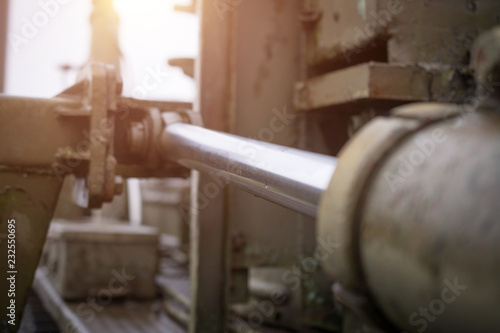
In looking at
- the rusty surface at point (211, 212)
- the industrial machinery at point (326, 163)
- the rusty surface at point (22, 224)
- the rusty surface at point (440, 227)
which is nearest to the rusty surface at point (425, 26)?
the industrial machinery at point (326, 163)

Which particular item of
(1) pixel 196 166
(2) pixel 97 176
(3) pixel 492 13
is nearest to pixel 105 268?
(2) pixel 97 176

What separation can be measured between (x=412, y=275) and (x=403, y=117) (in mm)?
178

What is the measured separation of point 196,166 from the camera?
136cm

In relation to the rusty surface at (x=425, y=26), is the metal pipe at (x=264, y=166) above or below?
A: below

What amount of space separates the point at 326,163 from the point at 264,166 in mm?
169

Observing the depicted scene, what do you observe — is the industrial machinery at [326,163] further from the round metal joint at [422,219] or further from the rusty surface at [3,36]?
the rusty surface at [3,36]

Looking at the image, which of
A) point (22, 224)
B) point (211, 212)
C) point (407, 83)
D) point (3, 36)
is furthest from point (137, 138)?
point (3, 36)

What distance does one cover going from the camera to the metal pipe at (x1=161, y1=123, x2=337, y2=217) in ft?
2.51

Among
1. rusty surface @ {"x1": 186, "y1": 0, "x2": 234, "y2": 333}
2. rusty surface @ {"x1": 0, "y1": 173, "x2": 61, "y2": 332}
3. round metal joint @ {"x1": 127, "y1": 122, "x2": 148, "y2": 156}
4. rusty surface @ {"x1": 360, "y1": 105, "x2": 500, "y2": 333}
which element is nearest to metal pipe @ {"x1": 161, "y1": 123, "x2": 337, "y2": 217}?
rusty surface @ {"x1": 360, "y1": 105, "x2": 500, "y2": 333}

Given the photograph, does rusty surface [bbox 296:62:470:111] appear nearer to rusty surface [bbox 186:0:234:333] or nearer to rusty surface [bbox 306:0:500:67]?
rusty surface [bbox 306:0:500:67]

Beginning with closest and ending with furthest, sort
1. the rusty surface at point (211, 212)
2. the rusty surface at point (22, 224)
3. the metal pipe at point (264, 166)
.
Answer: the metal pipe at point (264, 166), the rusty surface at point (22, 224), the rusty surface at point (211, 212)

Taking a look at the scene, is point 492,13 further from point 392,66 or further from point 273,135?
point 273,135

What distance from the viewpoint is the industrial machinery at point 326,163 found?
44 centimetres

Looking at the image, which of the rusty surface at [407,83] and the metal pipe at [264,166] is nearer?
the metal pipe at [264,166]
